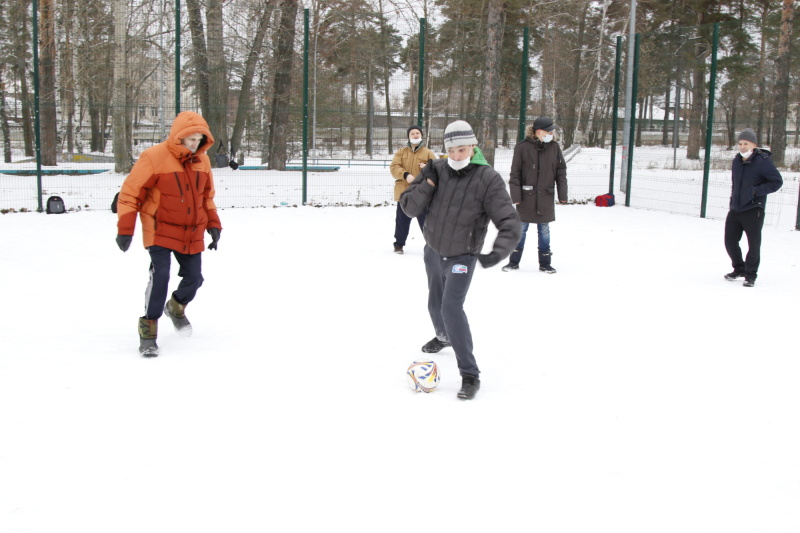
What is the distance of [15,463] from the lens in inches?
132

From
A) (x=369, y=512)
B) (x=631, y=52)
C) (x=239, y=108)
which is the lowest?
(x=369, y=512)

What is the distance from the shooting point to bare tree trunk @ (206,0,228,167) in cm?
1473

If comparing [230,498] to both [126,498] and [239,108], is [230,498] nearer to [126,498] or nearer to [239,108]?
[126,498]

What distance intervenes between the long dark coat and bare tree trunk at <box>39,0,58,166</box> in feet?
46.3

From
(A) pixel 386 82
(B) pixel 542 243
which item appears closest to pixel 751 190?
(B) pixel 542 243

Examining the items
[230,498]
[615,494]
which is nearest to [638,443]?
[615,494]

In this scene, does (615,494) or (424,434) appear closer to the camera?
(615,494)

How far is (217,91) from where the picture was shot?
15.1 m

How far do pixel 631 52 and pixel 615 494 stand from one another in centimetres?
1358

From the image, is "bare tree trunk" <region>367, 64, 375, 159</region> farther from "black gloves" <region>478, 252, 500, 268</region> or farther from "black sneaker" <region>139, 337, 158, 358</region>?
"black gloves" <region>478, 252, 500, 268</region>

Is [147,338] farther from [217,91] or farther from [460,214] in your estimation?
[217,91]

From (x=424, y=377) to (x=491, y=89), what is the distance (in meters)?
11.4

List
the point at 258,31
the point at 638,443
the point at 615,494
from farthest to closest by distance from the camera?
the point at 258,31 < the point at 638,443 < the point at 615,494

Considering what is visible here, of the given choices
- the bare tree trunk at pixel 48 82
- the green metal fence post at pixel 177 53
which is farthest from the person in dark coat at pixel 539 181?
the bare tree trunk at pixel 48 82
